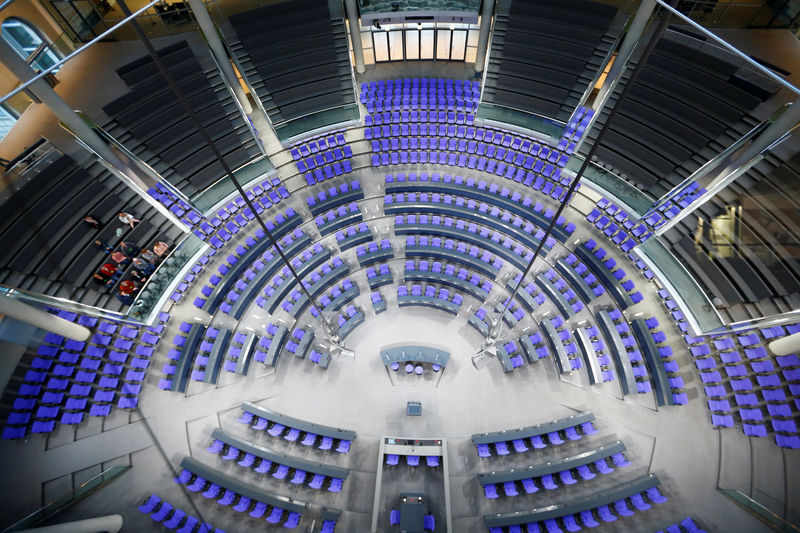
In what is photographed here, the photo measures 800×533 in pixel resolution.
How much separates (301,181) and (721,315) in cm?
2000

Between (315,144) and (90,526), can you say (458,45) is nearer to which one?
(315,144)

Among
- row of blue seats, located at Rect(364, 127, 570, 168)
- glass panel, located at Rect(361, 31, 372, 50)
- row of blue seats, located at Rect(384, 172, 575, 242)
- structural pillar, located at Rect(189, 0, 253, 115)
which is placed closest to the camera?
structural pillar, located at Rect(189, 0, 253, 115)

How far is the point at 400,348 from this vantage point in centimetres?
1664

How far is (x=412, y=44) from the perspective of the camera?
79.0 ft

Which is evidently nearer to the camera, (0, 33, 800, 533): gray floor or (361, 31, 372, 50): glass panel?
(0, 33, 800, 533): gray floor

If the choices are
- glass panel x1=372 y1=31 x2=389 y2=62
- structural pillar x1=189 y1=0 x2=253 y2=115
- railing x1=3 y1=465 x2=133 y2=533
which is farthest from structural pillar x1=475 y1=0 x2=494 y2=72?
railing x1=3 y1=465 x2=133 y2=533

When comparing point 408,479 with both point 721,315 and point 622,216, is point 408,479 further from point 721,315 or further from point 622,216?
point 622,216

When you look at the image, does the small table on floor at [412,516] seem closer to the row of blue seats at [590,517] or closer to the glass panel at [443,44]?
the row of blue seats at [590,517]

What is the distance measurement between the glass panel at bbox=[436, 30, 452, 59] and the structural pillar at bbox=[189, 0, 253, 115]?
39.5 feet

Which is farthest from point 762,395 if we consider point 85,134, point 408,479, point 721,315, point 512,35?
point 85,134

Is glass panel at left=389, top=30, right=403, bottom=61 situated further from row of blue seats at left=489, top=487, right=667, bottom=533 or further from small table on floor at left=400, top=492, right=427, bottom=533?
row of blue seats at left=489, top=487, right=667, bottom=533

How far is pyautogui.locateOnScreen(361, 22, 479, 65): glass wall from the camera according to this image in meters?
22.8

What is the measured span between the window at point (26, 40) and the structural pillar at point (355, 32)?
45.4 feet

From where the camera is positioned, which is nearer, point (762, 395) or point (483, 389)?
point (762, 395)
